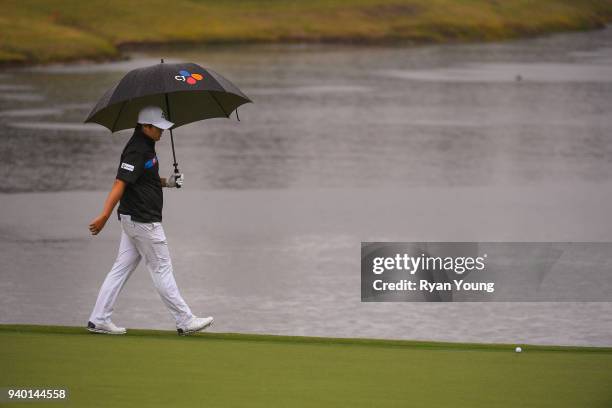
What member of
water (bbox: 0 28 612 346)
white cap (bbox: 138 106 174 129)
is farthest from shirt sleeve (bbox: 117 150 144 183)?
water (bbox: 0 28 612 346)

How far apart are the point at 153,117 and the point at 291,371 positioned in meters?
2.18

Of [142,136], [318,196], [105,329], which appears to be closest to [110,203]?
[142,136]

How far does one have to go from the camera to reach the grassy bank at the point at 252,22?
60.8 m

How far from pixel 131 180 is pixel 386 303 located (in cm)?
425

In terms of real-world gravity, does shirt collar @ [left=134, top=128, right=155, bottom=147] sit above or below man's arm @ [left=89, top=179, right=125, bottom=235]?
above

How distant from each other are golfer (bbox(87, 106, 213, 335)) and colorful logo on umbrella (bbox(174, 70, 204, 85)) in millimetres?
266

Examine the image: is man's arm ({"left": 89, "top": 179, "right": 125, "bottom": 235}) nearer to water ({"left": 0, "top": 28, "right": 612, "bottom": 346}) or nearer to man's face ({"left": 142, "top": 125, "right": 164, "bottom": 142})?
man's face ({"left": 142, "top": 125, "right": 164, "bottom": 142})

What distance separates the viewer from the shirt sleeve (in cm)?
888

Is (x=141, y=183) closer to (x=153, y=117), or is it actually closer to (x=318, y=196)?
(x=153, y=117)

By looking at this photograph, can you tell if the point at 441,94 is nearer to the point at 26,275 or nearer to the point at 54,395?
the point at 26,275

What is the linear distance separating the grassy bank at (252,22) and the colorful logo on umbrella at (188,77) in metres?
46.3

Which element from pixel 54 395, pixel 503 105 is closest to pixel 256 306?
pixel 54 395

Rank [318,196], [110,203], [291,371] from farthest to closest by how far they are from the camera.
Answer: [318,196] < [110,203] < [291,371]

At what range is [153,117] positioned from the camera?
9.05 m
